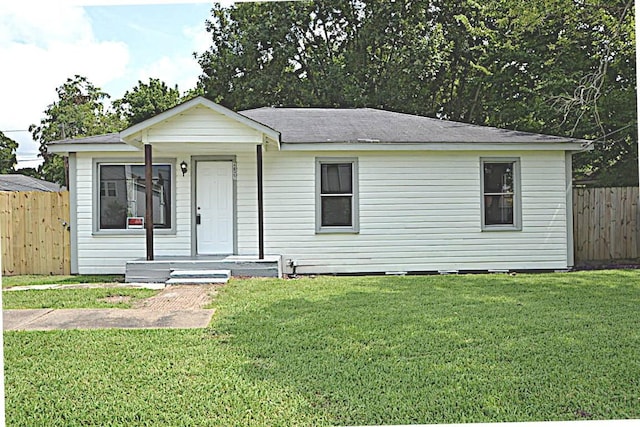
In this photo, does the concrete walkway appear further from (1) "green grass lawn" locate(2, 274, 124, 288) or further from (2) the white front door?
(2) the white front door

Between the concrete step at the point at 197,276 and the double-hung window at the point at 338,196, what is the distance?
232 cm

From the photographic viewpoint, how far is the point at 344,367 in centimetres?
455

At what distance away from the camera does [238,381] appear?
4230 millimetres

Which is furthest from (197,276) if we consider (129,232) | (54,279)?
(54,279)

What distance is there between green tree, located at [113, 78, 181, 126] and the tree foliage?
2.75m

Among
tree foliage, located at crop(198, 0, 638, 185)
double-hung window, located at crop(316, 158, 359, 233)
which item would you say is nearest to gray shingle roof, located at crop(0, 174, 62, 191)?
tree foliage, located at crop(198, 0, 638, 185)

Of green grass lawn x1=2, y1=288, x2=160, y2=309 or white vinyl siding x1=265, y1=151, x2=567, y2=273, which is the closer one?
green grass lawn x1=2, y1=288, x2=160, y2=309

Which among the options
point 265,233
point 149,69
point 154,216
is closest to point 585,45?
point 265,233

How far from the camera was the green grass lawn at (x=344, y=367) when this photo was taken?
3.68 meters

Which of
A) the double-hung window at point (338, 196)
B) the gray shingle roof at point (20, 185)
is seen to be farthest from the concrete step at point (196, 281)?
the gray shingle roof at point (20, 185)

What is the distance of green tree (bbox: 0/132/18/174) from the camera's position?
1454 inches

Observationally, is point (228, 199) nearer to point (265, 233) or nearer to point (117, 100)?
point (265, 233)

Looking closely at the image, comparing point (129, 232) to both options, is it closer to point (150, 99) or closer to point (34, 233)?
point (34, 233)

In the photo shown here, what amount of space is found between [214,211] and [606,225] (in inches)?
346
